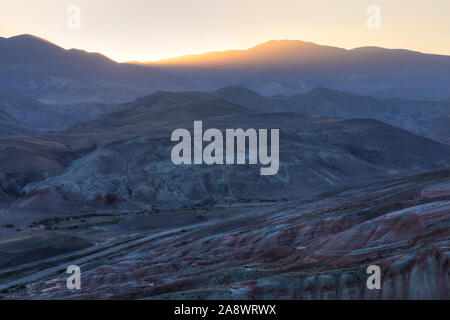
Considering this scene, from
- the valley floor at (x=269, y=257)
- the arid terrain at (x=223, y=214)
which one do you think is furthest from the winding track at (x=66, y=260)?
the arid terrain at (x=223, y=214)

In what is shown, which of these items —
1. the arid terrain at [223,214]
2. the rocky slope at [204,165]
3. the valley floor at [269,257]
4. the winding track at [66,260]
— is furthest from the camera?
the rocky slope at [204,165]

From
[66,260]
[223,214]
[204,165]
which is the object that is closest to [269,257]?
[66,260]

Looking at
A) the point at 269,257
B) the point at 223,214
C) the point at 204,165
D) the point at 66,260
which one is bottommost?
the point at 66,260

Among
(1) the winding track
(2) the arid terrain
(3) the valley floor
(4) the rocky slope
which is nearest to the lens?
(3) the valley floor

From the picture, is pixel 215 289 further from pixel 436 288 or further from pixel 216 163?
pixel 216 163

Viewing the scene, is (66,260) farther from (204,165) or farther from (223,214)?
(204,165)

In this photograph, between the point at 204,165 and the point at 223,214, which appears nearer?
the point at 223,214

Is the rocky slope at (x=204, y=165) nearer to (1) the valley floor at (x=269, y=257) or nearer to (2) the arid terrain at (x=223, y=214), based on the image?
(2) the arid terrain at (x=223, y=214)

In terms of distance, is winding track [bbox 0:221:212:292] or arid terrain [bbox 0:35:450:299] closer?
arid terrain [bbox 0:35:450:299]

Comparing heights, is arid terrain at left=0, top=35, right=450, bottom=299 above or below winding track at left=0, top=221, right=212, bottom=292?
above

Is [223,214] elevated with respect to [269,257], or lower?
lower

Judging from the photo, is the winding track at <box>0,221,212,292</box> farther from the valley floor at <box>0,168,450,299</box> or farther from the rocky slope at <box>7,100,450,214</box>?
the rocky slope at <box>7,100,450,214</box>

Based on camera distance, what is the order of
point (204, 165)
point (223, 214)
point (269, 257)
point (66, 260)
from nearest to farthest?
point (269, 257)
point (66, 260)
point (223, 214)
point (204, 165)

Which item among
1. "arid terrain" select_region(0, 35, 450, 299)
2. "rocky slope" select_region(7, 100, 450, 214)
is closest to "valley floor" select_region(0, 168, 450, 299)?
"arid terrain" select_region(0, 35, 450, 299)
